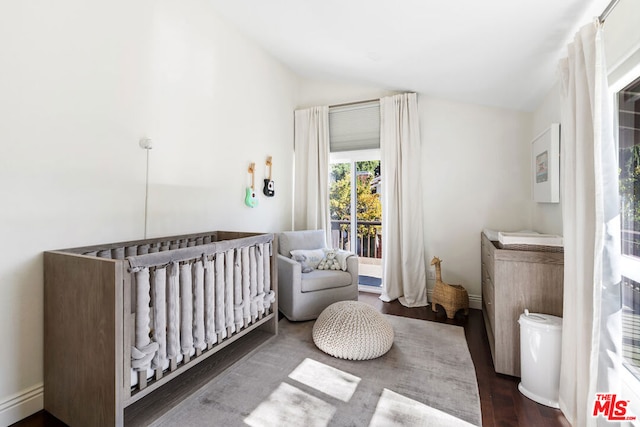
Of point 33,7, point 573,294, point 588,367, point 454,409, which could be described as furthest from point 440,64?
point 33,7

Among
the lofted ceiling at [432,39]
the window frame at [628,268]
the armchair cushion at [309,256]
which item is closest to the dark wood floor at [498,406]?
the window frame at [628,268]

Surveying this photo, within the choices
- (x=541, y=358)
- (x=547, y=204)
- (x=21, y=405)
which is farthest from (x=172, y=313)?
(x=547, y=204)

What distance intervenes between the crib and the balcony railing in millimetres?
2160

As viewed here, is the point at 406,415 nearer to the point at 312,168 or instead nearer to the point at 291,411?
the point at 291,411

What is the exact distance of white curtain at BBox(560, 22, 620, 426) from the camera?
49.2 inches

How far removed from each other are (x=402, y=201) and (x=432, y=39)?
1.68 metres

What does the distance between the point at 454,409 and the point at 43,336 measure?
2275 mm

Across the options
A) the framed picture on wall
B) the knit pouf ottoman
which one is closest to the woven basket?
the knit pouf ottoman

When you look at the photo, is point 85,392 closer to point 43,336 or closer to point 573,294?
point 43,336

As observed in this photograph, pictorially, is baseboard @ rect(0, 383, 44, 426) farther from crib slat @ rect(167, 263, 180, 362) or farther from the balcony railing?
the balcony railing

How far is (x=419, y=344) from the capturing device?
7.42ft

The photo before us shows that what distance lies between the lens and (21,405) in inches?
58.6

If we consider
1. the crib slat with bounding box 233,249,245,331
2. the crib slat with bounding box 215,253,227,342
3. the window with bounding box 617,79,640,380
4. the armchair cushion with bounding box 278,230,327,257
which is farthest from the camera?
the armchair cushion with bounding box 278,230,327,257

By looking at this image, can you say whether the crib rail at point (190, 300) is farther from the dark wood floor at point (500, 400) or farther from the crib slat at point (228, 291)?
the dark wood floor at point (500, 400)
